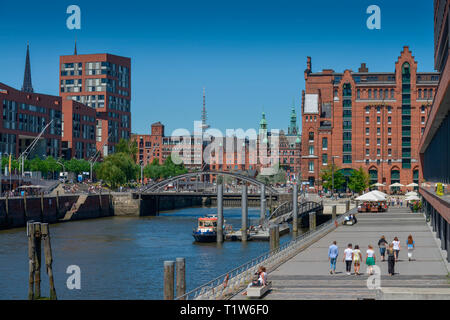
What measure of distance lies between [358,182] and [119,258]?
2938 inches

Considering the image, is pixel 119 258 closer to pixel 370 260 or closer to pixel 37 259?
pixel 37 259

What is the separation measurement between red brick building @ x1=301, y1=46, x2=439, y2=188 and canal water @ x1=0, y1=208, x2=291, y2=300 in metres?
54.4

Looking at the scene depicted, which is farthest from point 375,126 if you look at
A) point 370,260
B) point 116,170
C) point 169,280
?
point 169,280

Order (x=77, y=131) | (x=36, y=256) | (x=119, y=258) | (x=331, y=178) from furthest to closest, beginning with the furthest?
(x=77, y=131) < (x=331, y=178) < (x=119, y=258) < (x=36, y=256)

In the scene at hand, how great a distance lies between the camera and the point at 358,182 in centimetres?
12250

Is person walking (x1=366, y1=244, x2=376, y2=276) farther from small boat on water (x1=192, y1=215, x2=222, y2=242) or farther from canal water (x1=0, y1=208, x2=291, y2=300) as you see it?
small boat on water (x1=192, y1=215, x2=222, y2=242)

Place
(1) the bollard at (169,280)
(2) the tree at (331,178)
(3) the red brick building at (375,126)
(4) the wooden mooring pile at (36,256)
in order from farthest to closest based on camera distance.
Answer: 1. (3) the red brick building at (375,126)
2. (2) the tree at (331,178)
3. (4) the wooden mooring pile at (36,256)
4. (1) the bollard at (169,280)

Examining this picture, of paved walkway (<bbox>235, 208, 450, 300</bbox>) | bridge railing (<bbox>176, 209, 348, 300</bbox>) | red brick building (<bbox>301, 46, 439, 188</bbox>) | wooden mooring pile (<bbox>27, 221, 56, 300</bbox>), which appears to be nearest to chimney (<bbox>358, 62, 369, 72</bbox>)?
red brick building (<bbox>301, 46, 439, 188</bbox>)

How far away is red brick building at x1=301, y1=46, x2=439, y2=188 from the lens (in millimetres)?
130375

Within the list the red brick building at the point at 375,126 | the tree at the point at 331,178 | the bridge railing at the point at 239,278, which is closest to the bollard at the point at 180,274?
the bridge railing at the point at 239,278

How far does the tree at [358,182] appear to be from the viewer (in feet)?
402

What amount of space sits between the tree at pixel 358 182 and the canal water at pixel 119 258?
1778 inches

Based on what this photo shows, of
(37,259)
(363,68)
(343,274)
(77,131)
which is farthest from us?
(77,131)

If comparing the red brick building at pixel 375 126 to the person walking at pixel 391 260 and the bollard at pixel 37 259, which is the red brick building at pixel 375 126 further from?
the person walking at pixel 391 260
